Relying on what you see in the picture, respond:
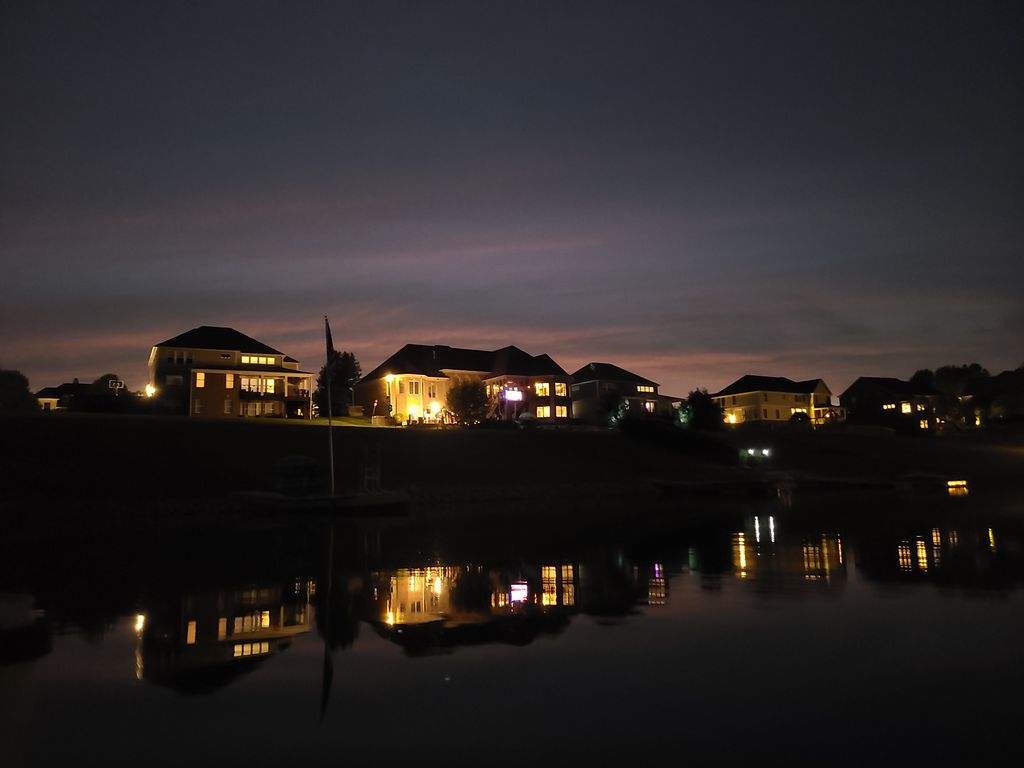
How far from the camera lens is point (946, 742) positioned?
848 centimetres

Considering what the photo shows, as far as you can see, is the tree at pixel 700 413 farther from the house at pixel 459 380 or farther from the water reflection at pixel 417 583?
the water reflection at pixel 417 583

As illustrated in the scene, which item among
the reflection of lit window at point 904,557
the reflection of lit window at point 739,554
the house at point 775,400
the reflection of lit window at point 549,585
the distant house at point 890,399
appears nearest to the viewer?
the reflection of lit window at point 549,585

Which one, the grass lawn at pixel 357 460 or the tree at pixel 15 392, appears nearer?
the grass lawn at pixel 357 460

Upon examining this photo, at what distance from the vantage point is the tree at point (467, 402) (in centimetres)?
10600

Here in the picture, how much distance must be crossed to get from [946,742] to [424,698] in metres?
6.61

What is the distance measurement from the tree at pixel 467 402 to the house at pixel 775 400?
72086 mm

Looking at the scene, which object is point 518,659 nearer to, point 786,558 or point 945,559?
point 786,558

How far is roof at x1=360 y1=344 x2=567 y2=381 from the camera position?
121875 mm

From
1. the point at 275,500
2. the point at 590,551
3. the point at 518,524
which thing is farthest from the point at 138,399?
the point at 590,551

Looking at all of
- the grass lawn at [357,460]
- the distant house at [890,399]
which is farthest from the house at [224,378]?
the distant house at [890,399]

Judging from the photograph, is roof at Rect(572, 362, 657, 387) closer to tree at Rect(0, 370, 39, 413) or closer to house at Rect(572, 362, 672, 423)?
house at Rect(572, 362, 672, 423)

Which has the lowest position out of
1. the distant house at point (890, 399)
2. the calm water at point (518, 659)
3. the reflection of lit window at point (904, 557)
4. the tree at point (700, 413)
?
the calm water at point (518, 659)

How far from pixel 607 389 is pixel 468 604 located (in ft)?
392

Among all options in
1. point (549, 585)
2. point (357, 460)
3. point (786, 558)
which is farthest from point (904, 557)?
point (357, 460)
